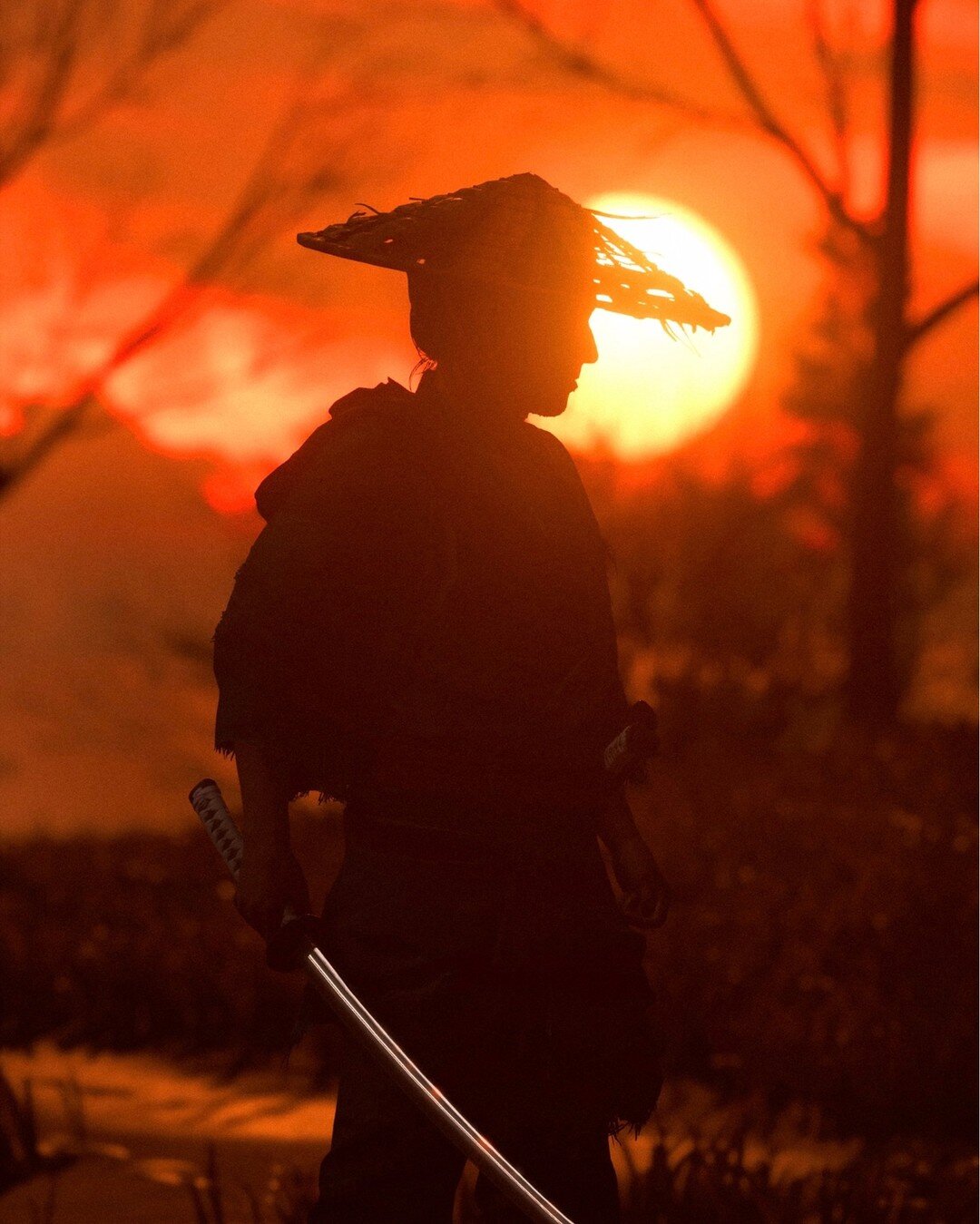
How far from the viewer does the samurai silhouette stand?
3074 millimetres

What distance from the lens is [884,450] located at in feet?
32.9

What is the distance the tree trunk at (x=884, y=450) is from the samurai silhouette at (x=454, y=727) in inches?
275

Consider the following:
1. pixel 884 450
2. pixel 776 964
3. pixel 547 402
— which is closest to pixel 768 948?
pixel 776 964

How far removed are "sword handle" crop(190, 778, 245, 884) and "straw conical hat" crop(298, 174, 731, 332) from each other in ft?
3.20

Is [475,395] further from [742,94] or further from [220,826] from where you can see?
[742,94]

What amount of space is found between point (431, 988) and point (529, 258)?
1271 millimetres

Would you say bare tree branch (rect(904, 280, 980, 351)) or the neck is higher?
bare tree branch (rect(904, 280, 980, 351))

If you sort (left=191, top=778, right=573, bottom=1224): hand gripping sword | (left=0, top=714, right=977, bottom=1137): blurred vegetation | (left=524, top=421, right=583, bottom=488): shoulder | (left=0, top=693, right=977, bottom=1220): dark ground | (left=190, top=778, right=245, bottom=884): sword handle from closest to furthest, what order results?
1. (left=191, top=778, right=573, bottom=1224): hand gripping sword
2. (left=190, top=778, right=245, bottom=884): sword handle
3. (left=524, top=421, right=583, bottom=488): shoulder
4. (left=0, top=693, right=977, bottom=1220): dark ground
5. (left=0, top=714, right=977, bottom=1137): blurred vegetation

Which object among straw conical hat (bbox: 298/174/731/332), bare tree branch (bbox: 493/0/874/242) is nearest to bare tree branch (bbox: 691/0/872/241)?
bare tree branch (bbox: 493/0/874/242)

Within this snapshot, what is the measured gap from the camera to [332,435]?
3178 mm

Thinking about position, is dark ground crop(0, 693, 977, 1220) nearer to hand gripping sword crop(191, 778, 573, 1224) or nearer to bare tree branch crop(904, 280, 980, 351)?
hand gripping sword crop(191, 778, 573, 1224)

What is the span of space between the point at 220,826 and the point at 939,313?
758 centimetres

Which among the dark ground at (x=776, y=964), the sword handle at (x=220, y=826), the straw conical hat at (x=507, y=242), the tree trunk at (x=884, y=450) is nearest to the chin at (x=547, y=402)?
the straw conical hat at (x=507, y=242)

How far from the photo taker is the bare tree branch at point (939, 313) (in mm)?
9750
